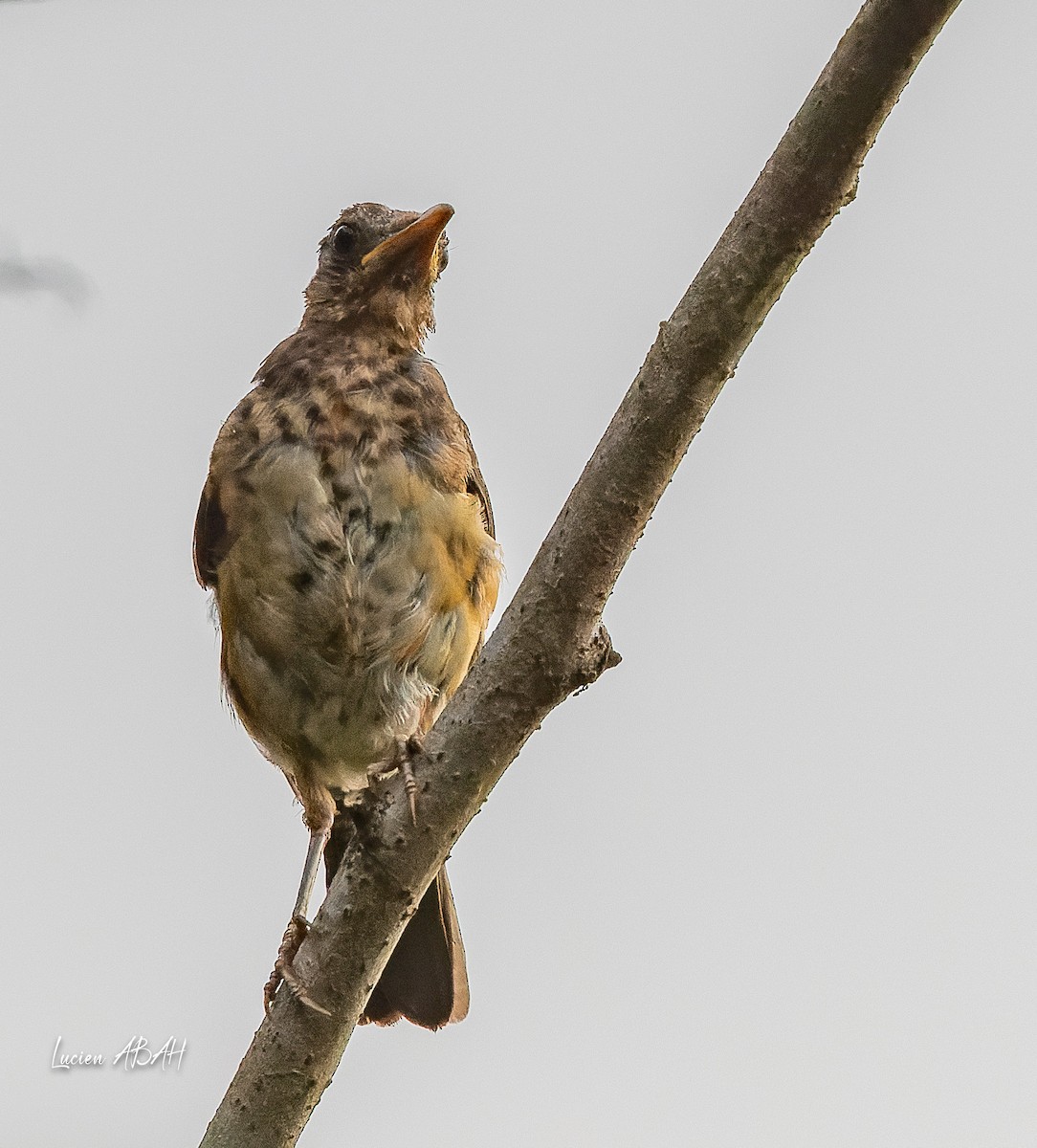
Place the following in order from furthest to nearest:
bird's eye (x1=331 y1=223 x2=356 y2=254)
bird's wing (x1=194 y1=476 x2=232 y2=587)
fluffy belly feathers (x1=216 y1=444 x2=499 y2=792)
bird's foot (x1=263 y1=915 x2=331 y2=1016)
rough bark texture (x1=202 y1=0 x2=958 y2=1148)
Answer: bird's eye (x1=331 y1=223 x2=356 y2=254)
bird's wing (x1=194 y1=476 x2=232 y2=587)
fluffy belly feathers (x1=216 y1=444 x2=499 y2=792)
bird's foot (x1=263 y1=915 x2=331 y2=1016)
rough bark texture (x1=202 y1=0 x2=958 y2=1148)

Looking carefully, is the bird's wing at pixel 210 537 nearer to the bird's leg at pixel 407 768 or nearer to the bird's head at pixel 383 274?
the bird's head at pixel 383 274

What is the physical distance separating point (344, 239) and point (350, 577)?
4.66 ft

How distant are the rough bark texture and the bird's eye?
7.40 feet

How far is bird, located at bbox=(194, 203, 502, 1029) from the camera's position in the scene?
158 inches

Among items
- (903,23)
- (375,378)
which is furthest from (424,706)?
(903,23)

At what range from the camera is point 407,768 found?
3.01 m

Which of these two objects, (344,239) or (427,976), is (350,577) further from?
(344,239)

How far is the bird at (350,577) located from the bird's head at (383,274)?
0.43 ft

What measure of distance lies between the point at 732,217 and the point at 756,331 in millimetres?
211

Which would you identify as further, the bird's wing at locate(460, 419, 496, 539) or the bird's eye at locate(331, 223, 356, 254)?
the bird's eye at locate(331, 223, 356, 254)

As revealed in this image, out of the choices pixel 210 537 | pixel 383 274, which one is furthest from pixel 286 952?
pixel 383 274

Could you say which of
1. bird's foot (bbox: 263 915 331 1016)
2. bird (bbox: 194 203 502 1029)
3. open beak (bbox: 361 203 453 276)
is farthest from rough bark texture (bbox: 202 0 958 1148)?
open beak (bbox: 361 203 453 276)

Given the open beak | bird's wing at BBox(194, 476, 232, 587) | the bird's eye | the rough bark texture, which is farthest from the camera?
the bird's eye

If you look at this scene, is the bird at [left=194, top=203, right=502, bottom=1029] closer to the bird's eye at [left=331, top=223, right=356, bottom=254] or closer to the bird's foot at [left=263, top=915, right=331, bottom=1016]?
the bird's foot at [left=263, top=915, right=331, bottom=1016]
